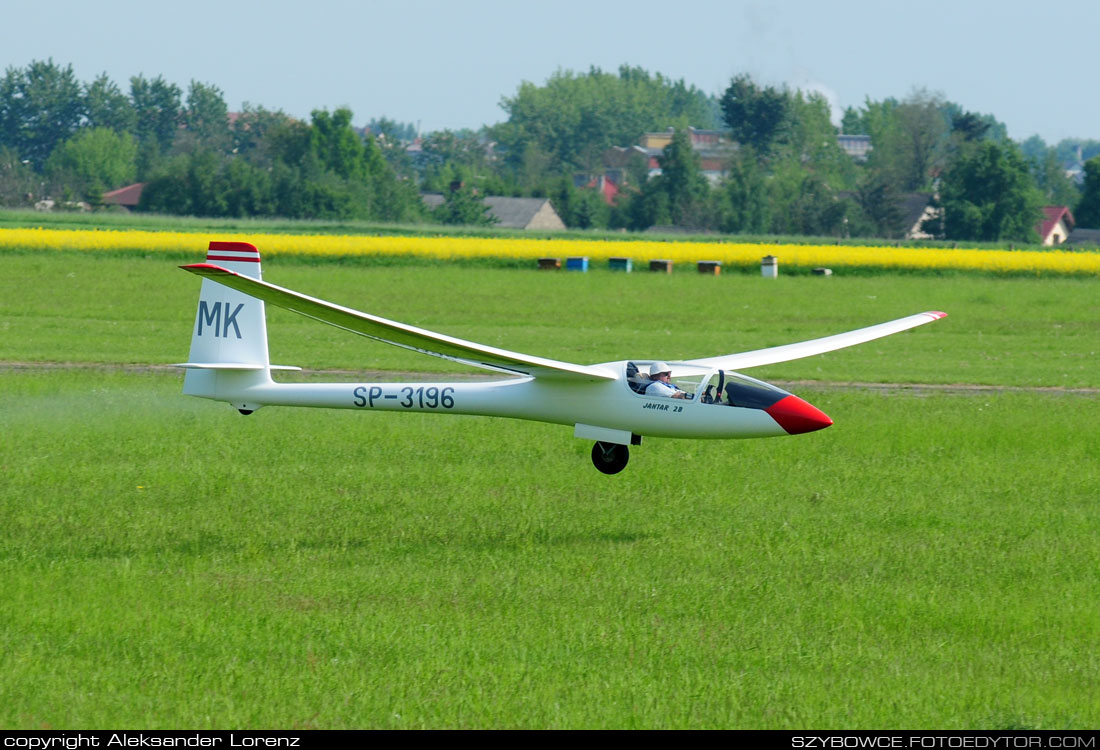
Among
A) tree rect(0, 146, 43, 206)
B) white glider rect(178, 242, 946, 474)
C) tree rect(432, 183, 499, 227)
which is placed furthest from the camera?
tree rect(0, 146, 43, 206)

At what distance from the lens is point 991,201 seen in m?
114

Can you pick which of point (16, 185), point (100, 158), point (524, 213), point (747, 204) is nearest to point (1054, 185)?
point (747, 204)

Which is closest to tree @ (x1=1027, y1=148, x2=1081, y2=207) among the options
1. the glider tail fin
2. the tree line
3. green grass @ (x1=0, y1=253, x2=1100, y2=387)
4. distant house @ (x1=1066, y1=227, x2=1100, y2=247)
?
the tree line

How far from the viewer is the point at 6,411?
21.5m

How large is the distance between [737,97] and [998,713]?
15751cm

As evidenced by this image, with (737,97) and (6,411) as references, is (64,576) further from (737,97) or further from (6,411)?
(737,97)

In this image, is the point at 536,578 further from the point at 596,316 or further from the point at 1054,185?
the point at 1054,185

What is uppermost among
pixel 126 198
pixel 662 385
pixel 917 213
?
pixel 917 213

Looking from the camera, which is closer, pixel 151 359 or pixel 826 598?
pixel 826 598

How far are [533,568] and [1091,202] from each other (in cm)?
12343

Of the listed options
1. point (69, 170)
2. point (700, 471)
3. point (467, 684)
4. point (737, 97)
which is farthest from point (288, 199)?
point (467, 684)

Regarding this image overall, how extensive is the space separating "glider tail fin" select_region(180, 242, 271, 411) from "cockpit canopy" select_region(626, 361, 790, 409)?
4814mm

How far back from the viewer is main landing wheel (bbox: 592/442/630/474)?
50.2 ft

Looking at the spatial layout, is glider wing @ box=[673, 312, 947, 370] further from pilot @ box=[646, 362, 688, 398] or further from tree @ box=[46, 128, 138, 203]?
tree @ box=[46, 128, 138, 203]
